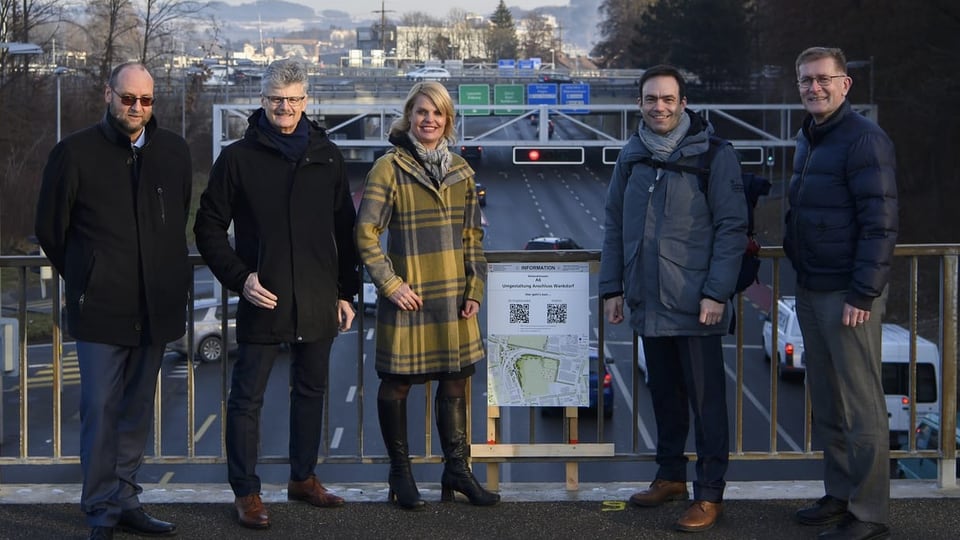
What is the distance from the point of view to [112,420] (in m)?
5.79

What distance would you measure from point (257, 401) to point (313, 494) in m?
0.59

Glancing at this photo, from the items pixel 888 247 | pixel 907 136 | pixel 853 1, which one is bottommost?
pixel 888 247

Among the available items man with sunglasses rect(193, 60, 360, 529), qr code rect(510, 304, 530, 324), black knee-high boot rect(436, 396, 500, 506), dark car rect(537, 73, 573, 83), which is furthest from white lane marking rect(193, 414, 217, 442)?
dark car rect(537, 73, 573, 83)

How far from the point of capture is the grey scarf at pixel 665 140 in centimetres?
604

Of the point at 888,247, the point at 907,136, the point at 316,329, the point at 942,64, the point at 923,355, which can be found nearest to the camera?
the point at 888,247

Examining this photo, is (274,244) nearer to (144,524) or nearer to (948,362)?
(144,524)

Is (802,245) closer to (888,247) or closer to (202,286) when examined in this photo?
(888,247)

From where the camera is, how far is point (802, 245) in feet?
19.2

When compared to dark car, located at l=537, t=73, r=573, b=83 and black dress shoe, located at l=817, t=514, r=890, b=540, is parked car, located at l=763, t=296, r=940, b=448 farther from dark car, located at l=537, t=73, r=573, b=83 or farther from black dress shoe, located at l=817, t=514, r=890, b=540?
dark car, located at l=537, t=73, r=573, b=83

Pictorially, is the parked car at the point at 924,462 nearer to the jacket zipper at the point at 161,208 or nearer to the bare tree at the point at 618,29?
the jacket zipper at the point at 161,208

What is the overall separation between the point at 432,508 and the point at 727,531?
141 cm

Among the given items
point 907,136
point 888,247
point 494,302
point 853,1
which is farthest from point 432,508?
point 853,1

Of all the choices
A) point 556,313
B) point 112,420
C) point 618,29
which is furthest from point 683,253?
point 618,29

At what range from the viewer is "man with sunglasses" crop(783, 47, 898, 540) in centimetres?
557
